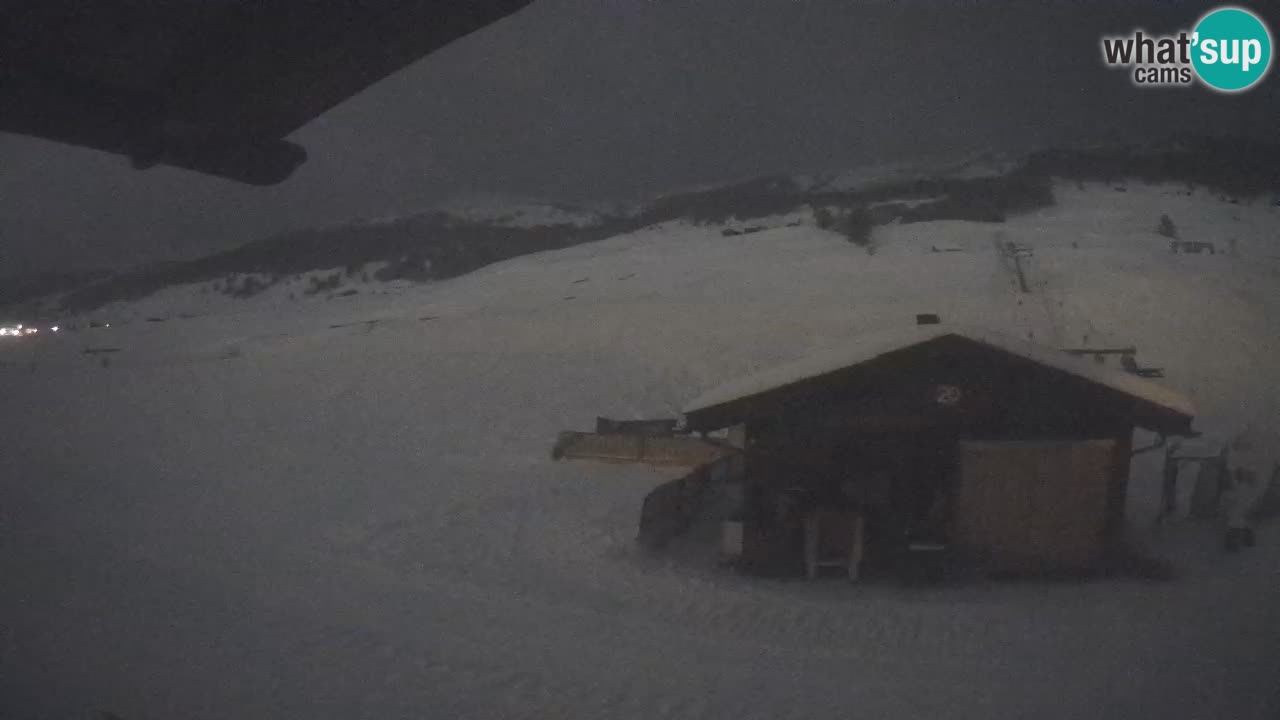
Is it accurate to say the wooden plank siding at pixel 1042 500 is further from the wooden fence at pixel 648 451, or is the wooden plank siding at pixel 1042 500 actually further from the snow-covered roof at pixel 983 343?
the wooden fence at pixel 648 451

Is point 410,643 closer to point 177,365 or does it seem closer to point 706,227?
point 177,365

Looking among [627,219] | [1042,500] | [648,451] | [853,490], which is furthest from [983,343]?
[627,219]

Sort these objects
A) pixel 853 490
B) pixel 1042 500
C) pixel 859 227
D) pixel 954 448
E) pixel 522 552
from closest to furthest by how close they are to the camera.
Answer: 1. pixel 1042 500
2. pixel 954 448
3. pixel 853 490
4. pixel 522 552
5. pixel 859 227

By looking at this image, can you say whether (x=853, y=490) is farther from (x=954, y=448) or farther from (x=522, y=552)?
(x=522, y=552)

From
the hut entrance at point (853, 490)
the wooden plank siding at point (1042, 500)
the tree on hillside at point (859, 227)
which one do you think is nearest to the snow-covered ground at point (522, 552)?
the wooden plank siding at point (1042, 500)

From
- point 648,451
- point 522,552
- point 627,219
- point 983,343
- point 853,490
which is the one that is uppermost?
point 627,219
